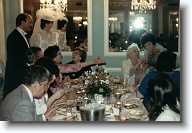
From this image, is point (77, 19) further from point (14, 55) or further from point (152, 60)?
point (152, 60)

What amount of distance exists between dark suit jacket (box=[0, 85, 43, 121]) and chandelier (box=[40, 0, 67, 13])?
2424mm

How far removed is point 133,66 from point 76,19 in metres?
1.04

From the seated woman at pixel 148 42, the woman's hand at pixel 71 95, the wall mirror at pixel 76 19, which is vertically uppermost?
the wall mirror at pixel 76 19

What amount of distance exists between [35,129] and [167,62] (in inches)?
46.3

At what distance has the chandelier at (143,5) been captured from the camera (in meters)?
3.32

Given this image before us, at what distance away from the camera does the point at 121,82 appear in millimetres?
3188

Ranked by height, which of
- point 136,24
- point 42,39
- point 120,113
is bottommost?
point 120,113

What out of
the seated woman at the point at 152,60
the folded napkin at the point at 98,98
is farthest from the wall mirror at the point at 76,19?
the folded napkin at the point at 98,98

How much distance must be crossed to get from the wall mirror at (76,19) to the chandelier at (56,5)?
68 millimetres

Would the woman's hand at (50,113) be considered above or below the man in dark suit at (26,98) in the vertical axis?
below

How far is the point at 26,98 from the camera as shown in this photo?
1.83 m

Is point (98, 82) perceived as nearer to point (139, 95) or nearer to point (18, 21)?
point (139, 95)

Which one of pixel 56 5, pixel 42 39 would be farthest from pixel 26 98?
pixel 56 5

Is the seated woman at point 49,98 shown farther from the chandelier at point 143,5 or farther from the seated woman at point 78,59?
the chandelier at point 143,5
